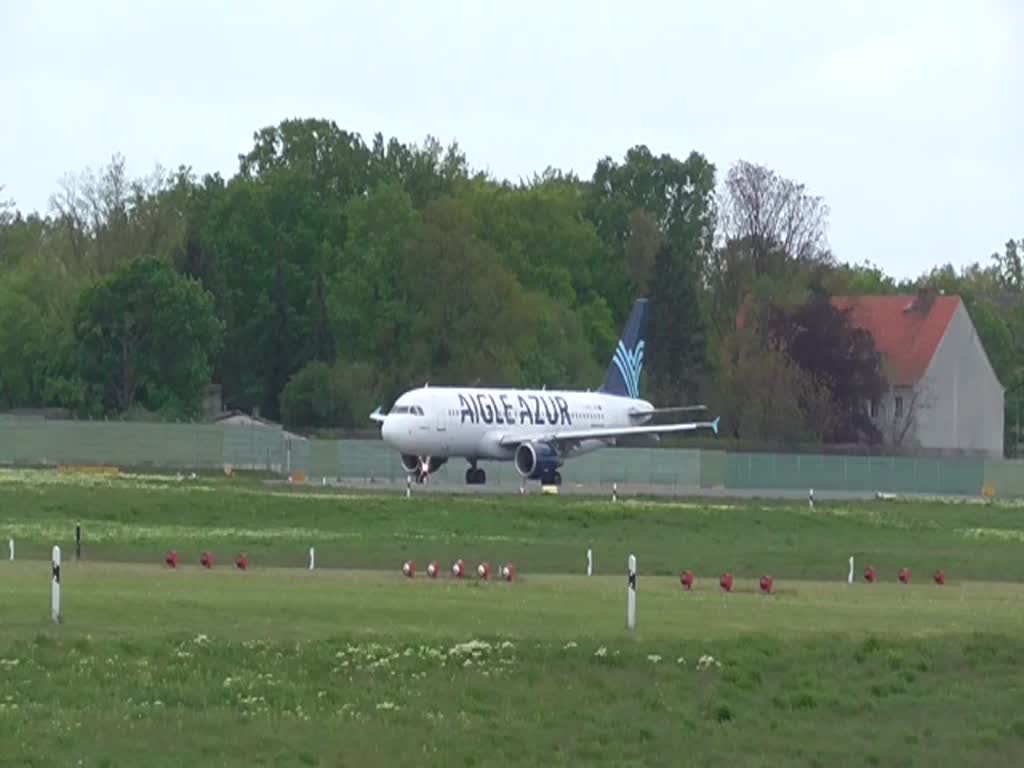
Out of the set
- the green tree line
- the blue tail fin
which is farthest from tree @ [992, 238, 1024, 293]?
the blue tail fin

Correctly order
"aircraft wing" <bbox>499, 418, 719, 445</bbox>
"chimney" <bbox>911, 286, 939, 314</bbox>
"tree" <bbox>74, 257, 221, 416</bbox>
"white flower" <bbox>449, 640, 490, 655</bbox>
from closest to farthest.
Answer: "white flower" <bbox>449, 640, 490, 655</bbox>
"aircraft wing" <bbox>499, 418, 719, 445</bbox>
"tree" <bbox>74, 257, 221, 416</bbox>
"chimney" <bbox>911, 286, 939, 314</bbox>

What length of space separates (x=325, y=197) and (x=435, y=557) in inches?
3770

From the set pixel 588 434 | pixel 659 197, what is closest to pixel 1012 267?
pixel 659 197

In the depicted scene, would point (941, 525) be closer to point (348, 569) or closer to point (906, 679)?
point (348, 569)

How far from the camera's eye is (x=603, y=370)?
135625 mm

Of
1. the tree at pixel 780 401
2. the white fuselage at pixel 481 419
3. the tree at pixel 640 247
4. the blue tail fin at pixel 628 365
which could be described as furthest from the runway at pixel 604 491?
the tree at pixel 640 247

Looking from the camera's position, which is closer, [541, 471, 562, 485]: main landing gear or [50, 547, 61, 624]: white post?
[50, 547, 61, 624]: white post

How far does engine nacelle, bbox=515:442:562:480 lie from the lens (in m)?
84.4

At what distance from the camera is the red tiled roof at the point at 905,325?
131375 millimetres

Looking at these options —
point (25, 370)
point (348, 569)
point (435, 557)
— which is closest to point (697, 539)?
point (435, 557)

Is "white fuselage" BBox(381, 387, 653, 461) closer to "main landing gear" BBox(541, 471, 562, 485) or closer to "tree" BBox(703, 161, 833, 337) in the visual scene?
"main landing gear" BBox(541, 471, 562, 485)

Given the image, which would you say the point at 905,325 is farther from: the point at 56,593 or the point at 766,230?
the point at 56,593

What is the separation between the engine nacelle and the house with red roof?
45683 mm

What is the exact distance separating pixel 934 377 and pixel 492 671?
366 feet
